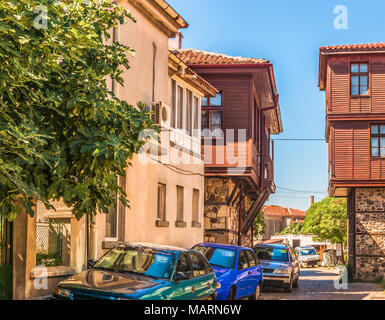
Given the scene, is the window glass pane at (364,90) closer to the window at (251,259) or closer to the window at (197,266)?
the window at (251,259)

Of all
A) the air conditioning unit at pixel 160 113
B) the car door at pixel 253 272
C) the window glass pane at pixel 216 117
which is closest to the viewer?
the car door at pixel 253 272

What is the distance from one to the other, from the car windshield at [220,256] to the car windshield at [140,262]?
186 inches

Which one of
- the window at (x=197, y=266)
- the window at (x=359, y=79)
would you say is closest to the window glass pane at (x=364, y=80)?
the window at (x=359, y=79)

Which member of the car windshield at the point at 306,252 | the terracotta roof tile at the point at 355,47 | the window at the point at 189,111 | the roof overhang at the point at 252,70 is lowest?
the car windshield at the point at 306,252

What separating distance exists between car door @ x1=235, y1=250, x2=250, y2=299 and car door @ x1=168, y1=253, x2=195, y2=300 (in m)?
3.85

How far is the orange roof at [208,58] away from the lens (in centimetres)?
2651

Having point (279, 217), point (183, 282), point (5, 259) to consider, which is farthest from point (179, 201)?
point (279, 217)

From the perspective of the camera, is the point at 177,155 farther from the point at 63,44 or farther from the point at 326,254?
the point at 326,254

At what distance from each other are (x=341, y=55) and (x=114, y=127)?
76.0 feet

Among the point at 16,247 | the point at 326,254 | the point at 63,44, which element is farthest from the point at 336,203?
the point at 63,44

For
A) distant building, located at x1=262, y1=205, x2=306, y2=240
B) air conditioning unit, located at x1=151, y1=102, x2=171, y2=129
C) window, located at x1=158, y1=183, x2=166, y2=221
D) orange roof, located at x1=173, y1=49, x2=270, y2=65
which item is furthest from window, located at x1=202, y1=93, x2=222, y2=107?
distant building, located at x1=262, y1=205, x2=306, y2=240

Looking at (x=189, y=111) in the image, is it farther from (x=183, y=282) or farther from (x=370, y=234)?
(x=183, y=282)

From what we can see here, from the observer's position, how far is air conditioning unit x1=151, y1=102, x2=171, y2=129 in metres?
18.3

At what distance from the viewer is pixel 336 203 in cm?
5984
